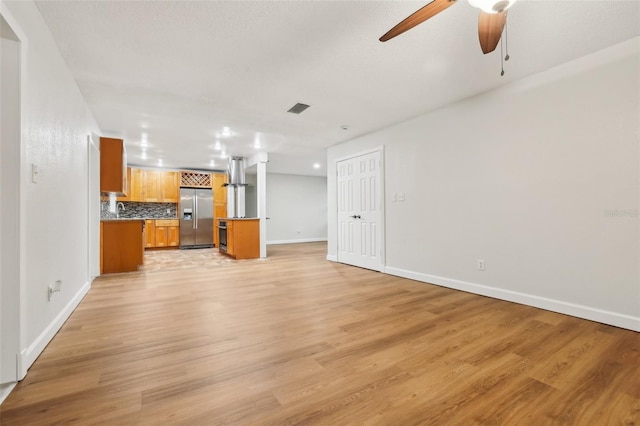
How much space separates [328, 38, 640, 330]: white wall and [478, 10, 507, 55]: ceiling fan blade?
1.60m

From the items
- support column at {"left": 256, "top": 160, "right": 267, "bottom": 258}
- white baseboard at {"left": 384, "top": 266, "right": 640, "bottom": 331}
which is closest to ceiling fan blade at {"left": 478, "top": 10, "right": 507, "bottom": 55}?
white baseboard at {"left": 384, "top": 266, "right": 640, "bottom": 331}

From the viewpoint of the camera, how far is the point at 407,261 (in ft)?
14.3

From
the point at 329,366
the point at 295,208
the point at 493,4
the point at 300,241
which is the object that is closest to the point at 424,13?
the point at 493,4

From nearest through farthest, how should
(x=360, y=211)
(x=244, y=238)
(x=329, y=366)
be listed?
(x=329, y=366) < (x=360, y=211) < (x=244, y=238)

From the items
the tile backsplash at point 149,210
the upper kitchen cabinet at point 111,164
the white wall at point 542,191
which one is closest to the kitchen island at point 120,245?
the upper kitchen cabinet at point 111,164

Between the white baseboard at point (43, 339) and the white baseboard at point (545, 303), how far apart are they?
3.99 meters

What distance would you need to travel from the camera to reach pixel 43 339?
2045 millimetres

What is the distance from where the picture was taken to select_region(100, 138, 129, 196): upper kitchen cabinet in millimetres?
4586

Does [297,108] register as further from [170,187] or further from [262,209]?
[170,187]

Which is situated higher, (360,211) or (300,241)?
(360,211)

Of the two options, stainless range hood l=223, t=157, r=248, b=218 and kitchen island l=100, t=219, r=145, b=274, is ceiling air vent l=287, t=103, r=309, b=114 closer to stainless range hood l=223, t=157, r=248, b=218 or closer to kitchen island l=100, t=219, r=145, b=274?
kitchen island l=100, t=219, r=145, b=274

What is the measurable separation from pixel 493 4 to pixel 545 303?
2792 mm

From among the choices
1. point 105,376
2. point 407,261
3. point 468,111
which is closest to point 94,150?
point 105,376

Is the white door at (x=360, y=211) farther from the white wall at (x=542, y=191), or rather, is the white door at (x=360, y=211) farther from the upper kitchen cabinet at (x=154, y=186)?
the upper kitchen cabinet at (x=154, y=186)
